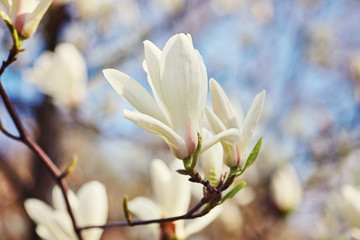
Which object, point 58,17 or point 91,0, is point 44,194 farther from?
point 91,0

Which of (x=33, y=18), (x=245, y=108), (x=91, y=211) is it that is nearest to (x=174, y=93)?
(x=33, y=18)

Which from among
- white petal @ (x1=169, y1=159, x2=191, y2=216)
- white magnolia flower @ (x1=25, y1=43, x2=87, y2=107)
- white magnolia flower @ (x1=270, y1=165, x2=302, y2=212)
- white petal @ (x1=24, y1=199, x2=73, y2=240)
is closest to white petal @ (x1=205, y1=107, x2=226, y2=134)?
white petal @ (x1=169, y1=159, x2=191, y2=216)

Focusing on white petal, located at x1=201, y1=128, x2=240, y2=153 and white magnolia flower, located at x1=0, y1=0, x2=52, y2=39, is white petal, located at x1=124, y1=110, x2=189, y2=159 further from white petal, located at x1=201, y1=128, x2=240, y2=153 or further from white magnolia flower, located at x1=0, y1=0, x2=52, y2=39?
white magnolia flower, located at x1=0, y1=0, x2=52, y2=39

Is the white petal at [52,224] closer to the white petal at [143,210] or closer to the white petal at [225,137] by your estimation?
the white petal at [143,210]

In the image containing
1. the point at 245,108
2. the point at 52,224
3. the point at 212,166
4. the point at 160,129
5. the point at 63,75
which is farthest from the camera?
the point at 245,108

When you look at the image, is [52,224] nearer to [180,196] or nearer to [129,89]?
[180,196]

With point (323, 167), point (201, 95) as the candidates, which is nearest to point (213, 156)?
point (201, 95)
